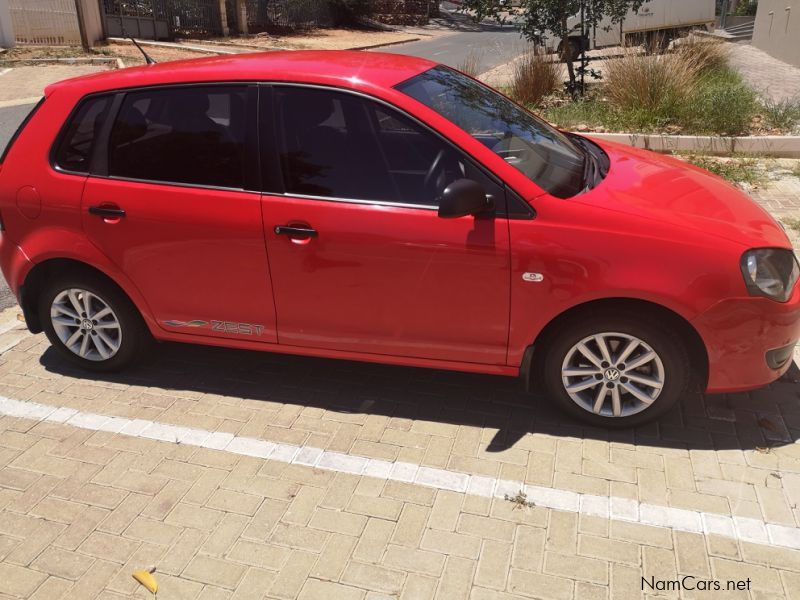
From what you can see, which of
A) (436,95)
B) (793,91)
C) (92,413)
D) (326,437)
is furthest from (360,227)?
(793,91)

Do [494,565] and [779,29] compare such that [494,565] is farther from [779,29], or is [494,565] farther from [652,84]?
[779,29]

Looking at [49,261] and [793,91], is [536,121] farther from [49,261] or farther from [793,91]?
[793,91]

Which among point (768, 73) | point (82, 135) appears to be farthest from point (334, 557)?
point (768, 73)

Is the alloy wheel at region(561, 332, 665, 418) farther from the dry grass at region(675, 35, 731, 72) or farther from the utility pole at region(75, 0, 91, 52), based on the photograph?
the utility pole at region(75, 0, 91, 52)

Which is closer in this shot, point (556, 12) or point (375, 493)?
point (375, 493)

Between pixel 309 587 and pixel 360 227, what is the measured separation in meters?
1.73

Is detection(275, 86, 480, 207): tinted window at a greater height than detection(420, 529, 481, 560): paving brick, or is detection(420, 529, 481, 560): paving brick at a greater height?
detection(275, 86, 480, 207): tinted window

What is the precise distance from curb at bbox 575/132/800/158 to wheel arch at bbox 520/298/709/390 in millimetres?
5968

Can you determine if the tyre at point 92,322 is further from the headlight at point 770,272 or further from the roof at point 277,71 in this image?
the headlight at point 770,272

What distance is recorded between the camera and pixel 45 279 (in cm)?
449

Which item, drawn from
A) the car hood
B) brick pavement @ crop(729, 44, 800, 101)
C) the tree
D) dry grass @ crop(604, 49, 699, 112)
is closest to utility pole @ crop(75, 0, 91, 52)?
the tree

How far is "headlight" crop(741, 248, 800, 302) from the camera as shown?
3.45 metres

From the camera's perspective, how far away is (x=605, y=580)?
293 cm

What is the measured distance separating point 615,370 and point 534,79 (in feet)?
29.2
